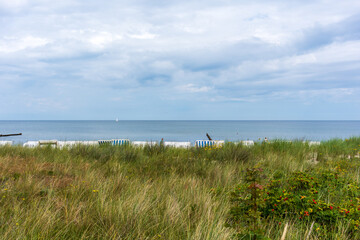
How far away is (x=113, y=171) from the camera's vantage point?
6.00m

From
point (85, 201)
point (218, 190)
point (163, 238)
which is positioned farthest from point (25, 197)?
point (218, 190)

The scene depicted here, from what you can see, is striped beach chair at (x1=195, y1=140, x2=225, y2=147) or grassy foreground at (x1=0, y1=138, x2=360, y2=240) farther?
striped beach chair at (x1=195, y1=140, x2=225, y2=147)

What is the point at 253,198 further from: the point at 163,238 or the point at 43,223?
the point at 43,223

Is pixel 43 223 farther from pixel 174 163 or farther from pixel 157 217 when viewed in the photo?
pixel 174 163

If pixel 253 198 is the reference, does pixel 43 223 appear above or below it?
below

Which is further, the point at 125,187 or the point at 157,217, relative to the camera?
the point at 125,187

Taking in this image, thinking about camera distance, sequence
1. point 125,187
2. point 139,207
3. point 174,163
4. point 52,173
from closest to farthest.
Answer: point 139,207 → point 125,187 → point 52,173 → point 174,163

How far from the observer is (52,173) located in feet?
17.9

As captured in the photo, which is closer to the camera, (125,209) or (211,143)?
(125,209)

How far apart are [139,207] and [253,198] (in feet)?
4.42

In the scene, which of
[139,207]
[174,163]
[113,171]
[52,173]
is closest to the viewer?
[139,207]

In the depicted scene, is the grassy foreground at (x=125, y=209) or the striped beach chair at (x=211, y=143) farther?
the striped beach chair at (x=211, y=143)

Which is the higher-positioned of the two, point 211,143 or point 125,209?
point 125,209

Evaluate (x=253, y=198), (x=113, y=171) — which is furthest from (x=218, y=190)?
(x=113, y=171)
